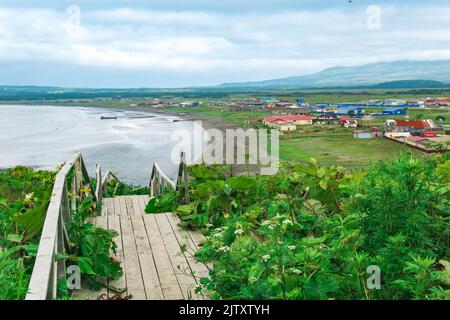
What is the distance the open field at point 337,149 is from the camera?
130ft

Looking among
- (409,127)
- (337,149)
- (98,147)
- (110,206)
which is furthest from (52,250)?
(409,127)

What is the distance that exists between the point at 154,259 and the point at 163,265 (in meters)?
0.23

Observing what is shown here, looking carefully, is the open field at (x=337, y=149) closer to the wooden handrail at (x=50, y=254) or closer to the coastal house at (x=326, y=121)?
the coastal house at (x=326, y=121)

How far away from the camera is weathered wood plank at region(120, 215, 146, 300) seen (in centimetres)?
426

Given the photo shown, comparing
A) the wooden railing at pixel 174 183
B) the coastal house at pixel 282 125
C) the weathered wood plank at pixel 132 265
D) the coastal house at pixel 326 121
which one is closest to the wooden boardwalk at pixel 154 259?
the weathered wood plank at pixel 132 265

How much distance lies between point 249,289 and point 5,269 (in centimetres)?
161

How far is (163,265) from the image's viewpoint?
491cm

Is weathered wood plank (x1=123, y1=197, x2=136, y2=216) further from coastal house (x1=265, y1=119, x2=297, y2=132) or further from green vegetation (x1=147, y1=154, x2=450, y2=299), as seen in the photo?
coastal house (x1=265, y1=119, x2=297, y2=132)

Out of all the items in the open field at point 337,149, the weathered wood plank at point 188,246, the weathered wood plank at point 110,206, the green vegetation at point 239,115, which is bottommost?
the open field at point 337,149

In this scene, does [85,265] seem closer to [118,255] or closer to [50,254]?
[118,255]

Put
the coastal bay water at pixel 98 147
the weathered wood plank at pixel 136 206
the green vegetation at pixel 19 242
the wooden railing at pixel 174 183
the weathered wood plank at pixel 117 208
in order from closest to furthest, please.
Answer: the green vegetation at pixel 19 242 < the wooden railing at pixel 174 183 < the weathered wood plank at pixel 136 206 < the weathered wood plank at pixel 117 208 < the coastal bay water at pixel 98 147

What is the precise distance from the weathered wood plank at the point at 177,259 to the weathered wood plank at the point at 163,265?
4 cm

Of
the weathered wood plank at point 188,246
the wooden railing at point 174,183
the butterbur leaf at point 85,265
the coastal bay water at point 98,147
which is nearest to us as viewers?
the butterbur leaf at point 85,265

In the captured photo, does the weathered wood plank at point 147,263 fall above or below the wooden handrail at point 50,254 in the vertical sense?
below
